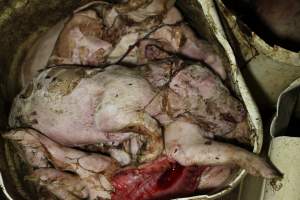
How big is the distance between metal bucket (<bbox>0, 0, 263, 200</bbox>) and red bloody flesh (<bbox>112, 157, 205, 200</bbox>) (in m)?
0.12

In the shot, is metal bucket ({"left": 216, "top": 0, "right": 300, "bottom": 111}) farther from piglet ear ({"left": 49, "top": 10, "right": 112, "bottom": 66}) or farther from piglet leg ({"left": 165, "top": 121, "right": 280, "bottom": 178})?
piglet ear ({"left": 49, "top": 10, "right": 112, "bottom": 66})

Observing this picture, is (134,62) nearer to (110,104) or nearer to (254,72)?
(110,104)

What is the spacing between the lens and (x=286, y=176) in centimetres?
132

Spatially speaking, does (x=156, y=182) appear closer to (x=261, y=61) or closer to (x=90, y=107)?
(x=90, y=107)

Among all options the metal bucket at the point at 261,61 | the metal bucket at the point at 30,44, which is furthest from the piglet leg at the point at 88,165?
the metal bucket at the point at 261,61

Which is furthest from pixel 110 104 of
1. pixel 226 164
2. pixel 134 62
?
pixel 226 164

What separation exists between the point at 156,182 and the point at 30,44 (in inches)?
28.0

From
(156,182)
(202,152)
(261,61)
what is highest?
(261,61)

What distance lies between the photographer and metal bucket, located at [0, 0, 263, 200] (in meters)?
1.24

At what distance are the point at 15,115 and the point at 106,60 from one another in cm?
33

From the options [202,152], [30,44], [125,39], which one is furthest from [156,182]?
[30,44]

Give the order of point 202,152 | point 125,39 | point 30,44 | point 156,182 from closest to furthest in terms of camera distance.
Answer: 1. point 202,152
2. point 156,182
3. point 125,39
4. point 30,44

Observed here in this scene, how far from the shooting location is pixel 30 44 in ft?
5.64

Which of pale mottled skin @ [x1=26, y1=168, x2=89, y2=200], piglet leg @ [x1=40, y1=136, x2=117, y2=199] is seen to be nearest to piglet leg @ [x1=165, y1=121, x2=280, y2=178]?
piglet leg @ [x1=40, y1=136, x2=117, y2=199]
